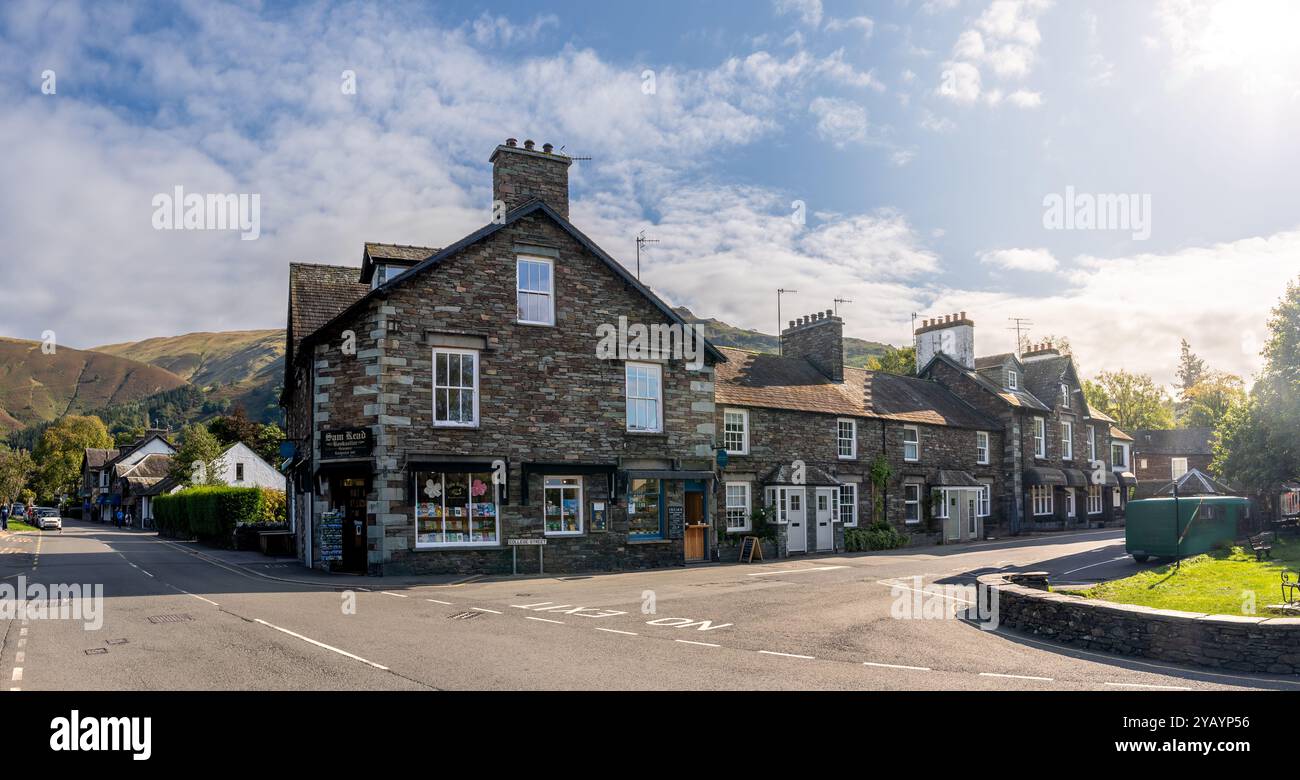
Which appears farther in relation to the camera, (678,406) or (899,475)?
(899,475)

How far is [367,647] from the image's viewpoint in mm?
11773

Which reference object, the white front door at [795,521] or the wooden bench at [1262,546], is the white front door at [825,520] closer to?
the white front door at [795,521]

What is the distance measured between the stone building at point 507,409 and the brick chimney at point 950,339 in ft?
75.0

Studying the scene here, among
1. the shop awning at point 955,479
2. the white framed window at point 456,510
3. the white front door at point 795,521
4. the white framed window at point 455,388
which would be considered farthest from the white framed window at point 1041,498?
the white framed window at point 455,388

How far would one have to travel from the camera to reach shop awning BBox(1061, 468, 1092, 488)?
4544 centimetres

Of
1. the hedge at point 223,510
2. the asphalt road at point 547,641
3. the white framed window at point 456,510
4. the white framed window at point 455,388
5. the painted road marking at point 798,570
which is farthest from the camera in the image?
the hedge at point 223,510

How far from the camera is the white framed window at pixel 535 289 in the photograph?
81.2 ft

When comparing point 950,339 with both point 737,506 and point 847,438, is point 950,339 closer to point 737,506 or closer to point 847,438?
point 847,438

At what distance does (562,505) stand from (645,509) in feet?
9.31

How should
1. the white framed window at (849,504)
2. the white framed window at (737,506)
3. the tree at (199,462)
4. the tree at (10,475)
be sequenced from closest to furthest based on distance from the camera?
the white framed window at (737,506) → the white framed window at (849,504) → the tree at (199,462) → the tree at (10,475)
